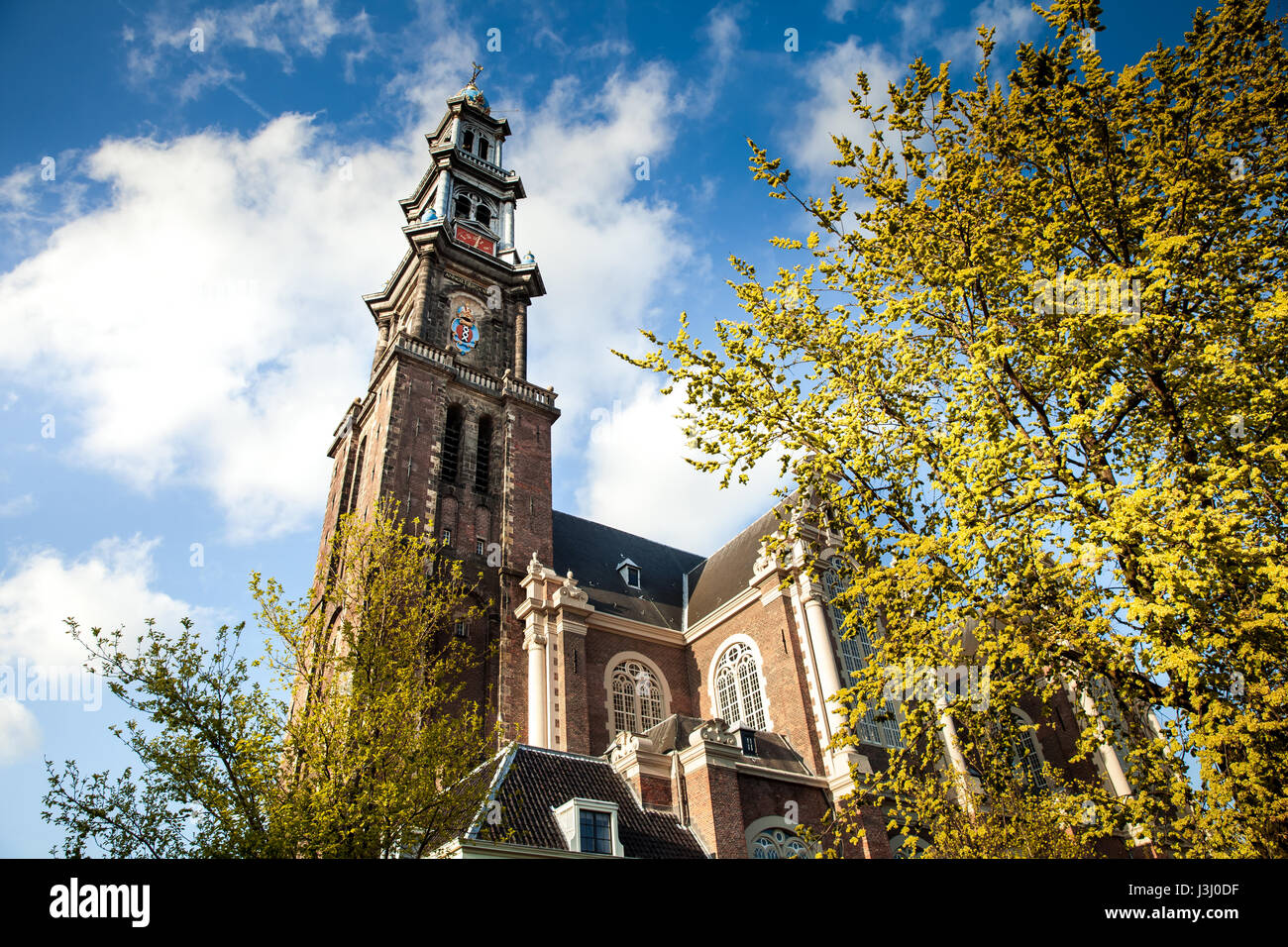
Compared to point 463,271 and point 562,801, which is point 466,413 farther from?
point 562,801

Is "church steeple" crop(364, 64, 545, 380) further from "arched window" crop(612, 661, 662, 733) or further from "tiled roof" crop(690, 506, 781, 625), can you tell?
"arched window" crop(612, 661, 662, 733)

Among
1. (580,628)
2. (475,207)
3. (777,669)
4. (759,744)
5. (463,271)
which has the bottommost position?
(759,744)

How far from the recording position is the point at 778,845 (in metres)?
18.7

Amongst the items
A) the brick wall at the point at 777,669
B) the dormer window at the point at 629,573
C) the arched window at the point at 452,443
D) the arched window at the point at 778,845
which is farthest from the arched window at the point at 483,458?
the arched window at the point at 778,845

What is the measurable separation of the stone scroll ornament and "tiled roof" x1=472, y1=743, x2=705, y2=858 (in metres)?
19.9

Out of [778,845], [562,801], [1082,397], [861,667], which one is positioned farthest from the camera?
[861,667]

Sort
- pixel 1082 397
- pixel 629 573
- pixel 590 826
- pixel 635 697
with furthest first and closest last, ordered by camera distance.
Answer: pixel 629 573 < pixel 635 697 < pixel 590 826 < pixel 1082 397

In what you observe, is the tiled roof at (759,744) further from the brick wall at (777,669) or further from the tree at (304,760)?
the tree at (304,760)

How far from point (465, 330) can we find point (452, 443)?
673 cm

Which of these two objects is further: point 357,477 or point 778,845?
point 357,477

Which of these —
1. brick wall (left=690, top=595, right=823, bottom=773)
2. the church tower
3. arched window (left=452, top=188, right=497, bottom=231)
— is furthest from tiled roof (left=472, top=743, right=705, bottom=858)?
arched window (left=452, top=188, right=497, bottom=231)

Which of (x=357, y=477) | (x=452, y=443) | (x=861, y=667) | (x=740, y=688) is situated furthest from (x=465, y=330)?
(x=861, y=667)

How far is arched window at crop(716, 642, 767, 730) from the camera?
23984 mm
